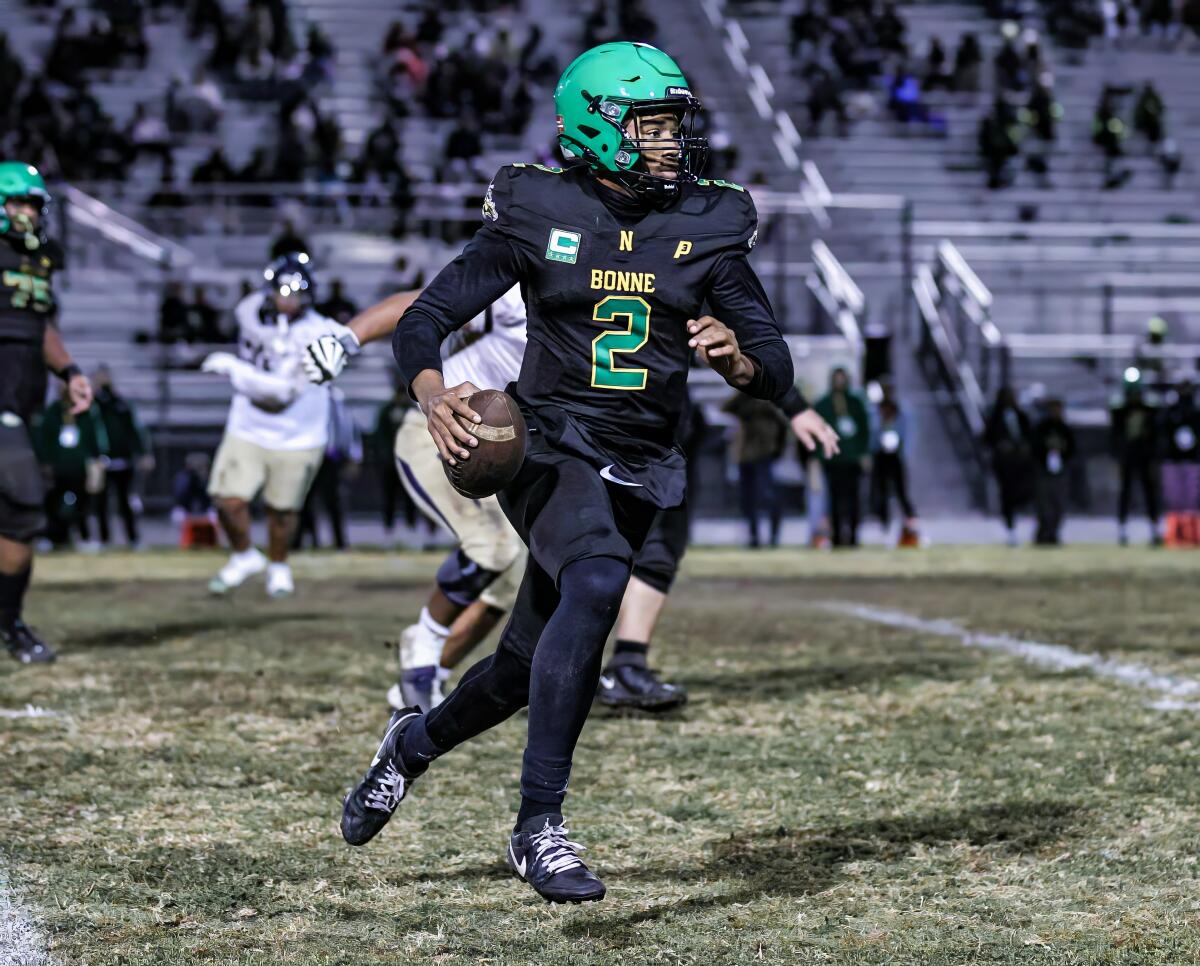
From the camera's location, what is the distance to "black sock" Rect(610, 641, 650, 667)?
6785 millimetres

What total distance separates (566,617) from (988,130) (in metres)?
22.7

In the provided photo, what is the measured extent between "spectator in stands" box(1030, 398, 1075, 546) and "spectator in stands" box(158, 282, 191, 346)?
30.1 feet

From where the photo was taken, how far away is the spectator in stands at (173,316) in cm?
1917

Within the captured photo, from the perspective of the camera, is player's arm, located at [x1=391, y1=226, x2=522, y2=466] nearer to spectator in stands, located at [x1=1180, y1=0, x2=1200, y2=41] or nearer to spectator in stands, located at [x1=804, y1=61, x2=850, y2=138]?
spectator in stands, located at [x1=804, y1=61, x2=850, y2=138]

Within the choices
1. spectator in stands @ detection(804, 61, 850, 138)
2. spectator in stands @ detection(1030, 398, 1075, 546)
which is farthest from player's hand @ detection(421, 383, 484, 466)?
spectator in stands @ detection(804, 61, 850, 138)

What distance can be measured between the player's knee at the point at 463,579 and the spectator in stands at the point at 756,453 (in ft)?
33.3

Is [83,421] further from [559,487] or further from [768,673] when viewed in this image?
[559,487]

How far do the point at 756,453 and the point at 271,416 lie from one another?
6.96m

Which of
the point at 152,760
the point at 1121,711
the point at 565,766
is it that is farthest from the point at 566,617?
the point at 1121,711

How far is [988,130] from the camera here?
994 inches

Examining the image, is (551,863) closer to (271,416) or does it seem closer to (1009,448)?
(271,416)

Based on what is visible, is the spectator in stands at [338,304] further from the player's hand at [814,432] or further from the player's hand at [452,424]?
the player's hand at [452,424]

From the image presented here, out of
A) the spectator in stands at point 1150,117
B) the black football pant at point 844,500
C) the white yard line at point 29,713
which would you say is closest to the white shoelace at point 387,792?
the white yard line at point 29,713

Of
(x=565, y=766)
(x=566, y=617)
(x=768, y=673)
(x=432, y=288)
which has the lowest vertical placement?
(x=768, y=673)
